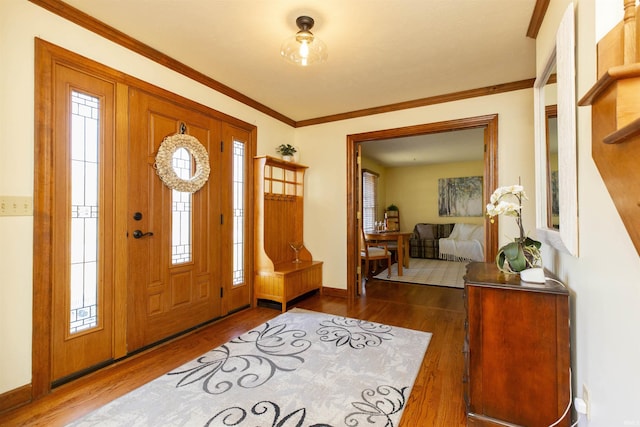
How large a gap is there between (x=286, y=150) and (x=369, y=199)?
3661 mm

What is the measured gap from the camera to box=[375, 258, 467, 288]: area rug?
4570mm

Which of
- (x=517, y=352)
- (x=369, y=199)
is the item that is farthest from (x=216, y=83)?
(x=369, y=199)

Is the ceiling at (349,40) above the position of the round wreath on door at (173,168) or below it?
above

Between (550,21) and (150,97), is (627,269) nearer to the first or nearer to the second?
(550,21)

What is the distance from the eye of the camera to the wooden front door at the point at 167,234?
2238mm

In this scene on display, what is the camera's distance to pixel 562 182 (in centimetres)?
140

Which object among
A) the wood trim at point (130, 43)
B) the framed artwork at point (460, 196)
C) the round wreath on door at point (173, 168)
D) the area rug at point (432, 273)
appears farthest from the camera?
the framed artwork at point (460, 196)

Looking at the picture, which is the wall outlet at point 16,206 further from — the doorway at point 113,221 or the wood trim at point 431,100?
the wood trim at point 431,100

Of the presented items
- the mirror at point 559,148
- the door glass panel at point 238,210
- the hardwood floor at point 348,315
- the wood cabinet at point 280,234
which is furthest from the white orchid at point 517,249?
the door glass panel at point 238,210

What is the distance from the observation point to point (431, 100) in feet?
10.8

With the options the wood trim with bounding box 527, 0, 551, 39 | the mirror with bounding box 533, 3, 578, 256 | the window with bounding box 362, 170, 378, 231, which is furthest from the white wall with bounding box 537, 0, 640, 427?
the window with bounding box 362, 170, 378, 231

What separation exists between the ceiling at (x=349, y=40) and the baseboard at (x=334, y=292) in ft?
8.30

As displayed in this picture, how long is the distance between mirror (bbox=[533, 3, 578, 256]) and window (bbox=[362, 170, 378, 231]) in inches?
186

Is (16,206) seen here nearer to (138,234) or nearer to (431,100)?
(138,234)
